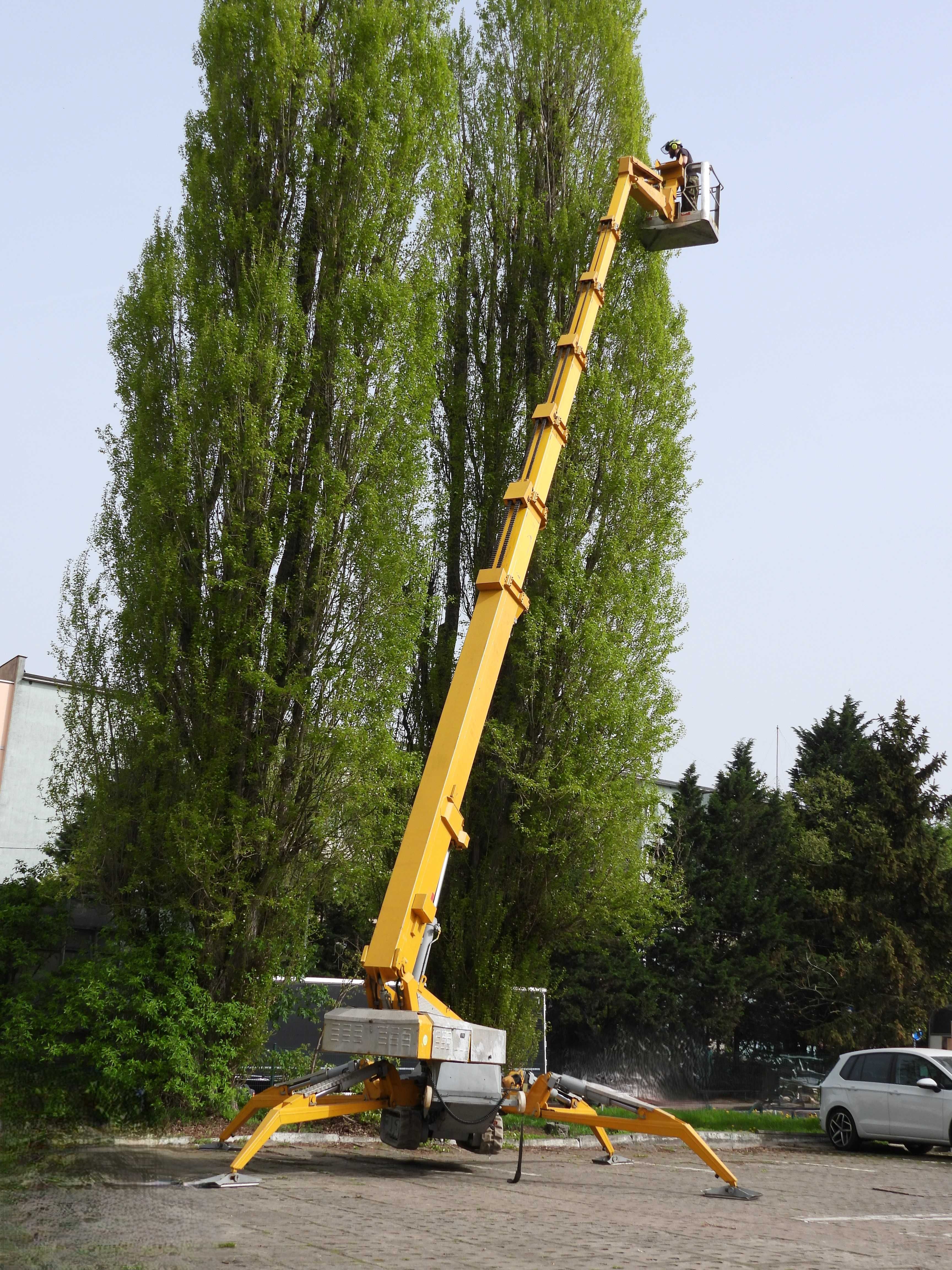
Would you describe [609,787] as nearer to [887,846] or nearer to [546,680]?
[546,680]

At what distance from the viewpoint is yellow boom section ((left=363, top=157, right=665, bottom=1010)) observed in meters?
10.5

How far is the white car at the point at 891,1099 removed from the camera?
50.0ft

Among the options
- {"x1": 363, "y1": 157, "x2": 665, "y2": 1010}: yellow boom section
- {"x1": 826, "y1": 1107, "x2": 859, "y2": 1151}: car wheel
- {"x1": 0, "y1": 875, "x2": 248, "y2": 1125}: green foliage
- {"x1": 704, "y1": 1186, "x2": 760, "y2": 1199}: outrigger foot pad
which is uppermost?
{"x1": 363, "y1": 157, "x2": 665, "y2": 1010}: yellow boom section

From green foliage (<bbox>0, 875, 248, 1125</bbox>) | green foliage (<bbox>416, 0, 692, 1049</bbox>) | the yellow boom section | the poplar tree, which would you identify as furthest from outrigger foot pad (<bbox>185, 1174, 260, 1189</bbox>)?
green foliage (<bbox>416, 0, 692, 1049</bbox>)

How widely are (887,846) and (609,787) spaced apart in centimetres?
1227

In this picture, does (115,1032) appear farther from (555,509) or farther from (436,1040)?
(555,509)

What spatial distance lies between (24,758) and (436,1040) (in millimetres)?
29131

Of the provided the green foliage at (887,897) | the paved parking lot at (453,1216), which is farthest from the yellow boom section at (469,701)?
the green foliage at (887,897)

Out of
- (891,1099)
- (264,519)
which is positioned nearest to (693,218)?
(264,519)

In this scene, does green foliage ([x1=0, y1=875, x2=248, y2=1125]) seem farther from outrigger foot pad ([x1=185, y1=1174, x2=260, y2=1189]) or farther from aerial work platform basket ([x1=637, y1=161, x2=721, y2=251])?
aerial work platform basket ([x1=637, y1=161, x2=721, y2=251])

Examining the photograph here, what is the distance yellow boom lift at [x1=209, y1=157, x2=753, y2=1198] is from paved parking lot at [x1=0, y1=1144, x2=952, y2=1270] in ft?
1.57

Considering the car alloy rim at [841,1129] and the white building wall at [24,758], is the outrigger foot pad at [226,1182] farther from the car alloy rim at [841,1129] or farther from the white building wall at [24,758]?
the white building wall at [24,758]

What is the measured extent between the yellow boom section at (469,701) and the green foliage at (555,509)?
2412 mm

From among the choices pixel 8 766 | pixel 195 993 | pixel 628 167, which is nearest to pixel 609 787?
pixel 195 993
